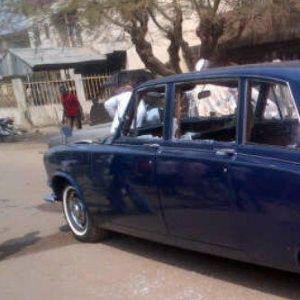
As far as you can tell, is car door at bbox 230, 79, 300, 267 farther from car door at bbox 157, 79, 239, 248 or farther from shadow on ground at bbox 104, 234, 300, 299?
shadow on ground at bbox 104, 234, 300, 299

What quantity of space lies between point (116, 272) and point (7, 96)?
2469cm

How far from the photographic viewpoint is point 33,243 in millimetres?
7793

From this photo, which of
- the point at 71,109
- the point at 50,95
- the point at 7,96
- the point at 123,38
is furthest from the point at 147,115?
the point at 7,96

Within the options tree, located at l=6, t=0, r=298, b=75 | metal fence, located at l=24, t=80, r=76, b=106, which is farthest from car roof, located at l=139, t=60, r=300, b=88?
metal fence, located at l=24, t=80, r=76, b=106

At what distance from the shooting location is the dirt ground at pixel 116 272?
18.0 ft

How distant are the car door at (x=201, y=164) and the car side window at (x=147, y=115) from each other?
21 cm

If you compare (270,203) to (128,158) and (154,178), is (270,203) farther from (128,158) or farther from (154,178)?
(128,158)

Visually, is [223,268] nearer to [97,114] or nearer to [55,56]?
[97,114]

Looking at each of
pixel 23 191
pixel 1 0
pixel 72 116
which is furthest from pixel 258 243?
pixel 72 116

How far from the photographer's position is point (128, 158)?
621 centimetres

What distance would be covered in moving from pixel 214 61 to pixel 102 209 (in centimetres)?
1233

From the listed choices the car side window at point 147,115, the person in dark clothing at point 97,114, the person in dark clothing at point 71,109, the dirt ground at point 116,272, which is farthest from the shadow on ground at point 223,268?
the person in dark clothing at point 71,109

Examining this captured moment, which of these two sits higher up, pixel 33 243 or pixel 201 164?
pixel 201 164

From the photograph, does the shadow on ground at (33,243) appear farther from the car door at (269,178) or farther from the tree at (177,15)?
the tree at (177,15)
